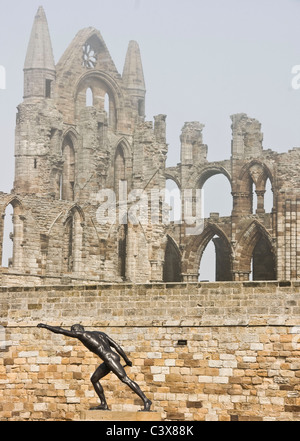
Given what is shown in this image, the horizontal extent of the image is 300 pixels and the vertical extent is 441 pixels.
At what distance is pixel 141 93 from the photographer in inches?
2058

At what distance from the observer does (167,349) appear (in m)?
23.2

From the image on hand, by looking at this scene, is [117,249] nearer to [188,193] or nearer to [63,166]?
[63,166]

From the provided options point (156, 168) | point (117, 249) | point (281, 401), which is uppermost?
point (156, 168)

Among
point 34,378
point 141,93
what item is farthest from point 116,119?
point 34,378

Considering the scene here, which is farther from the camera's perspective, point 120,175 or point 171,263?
point 171,263

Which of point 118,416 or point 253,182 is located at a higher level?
point 253,182

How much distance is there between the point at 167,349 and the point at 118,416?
4.10m

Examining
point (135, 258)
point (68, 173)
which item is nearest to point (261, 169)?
point (68, 173)

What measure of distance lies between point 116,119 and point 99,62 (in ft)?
8.34

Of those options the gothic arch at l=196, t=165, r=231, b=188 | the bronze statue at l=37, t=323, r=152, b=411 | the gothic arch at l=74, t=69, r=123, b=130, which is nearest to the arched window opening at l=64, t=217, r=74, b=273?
the gothic arch at l=74, t=69, r=123, b=130

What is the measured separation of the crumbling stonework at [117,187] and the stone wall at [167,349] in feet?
34.0

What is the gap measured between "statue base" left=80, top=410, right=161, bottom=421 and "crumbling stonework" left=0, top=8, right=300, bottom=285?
1548 centimetres

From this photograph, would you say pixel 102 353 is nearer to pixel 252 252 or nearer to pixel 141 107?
pixel 252 252

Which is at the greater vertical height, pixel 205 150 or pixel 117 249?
pixel 205 150
